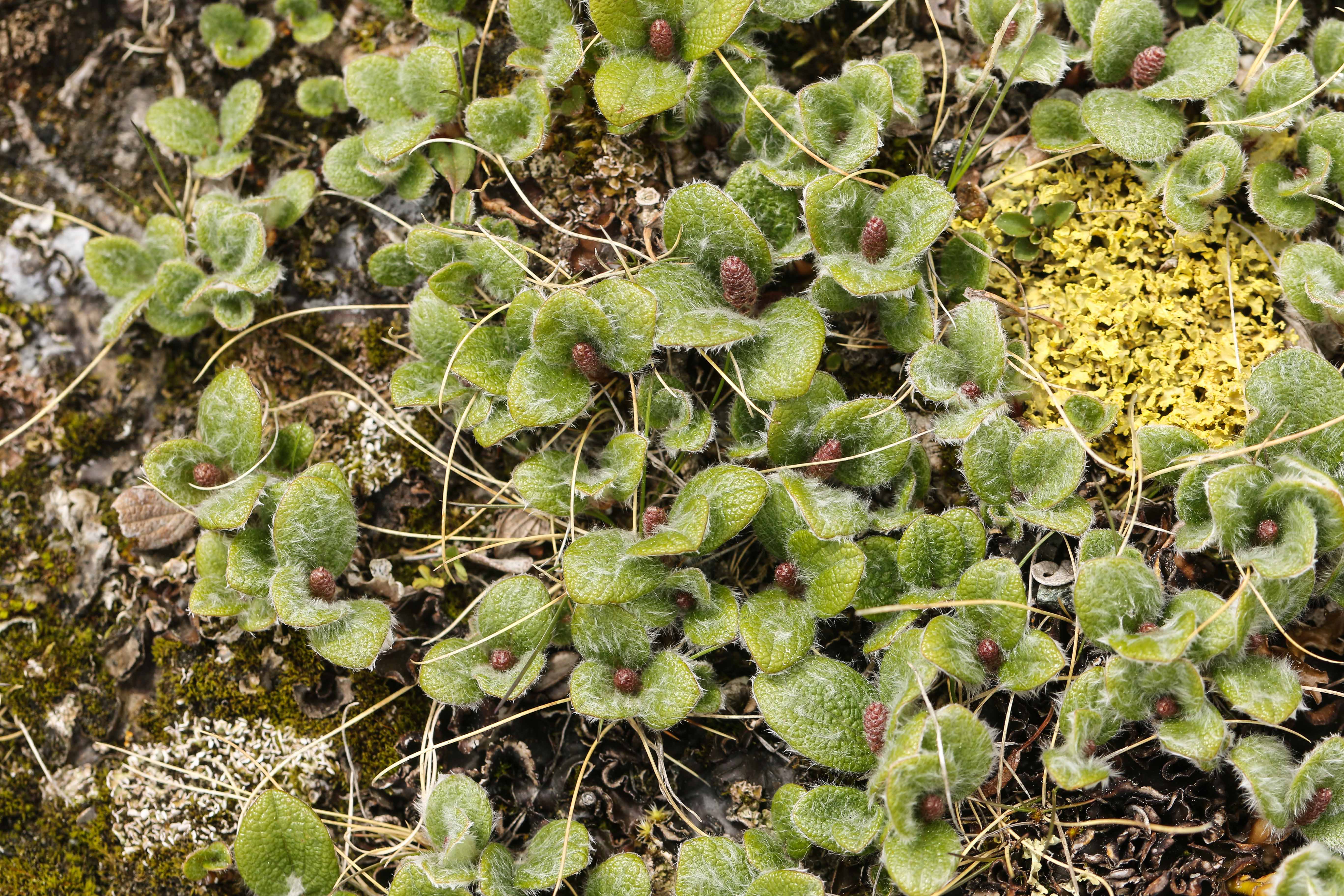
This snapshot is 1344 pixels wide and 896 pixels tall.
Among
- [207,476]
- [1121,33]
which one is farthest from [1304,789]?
[207,476]

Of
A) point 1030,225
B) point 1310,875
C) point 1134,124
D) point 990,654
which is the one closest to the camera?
point 1310,875

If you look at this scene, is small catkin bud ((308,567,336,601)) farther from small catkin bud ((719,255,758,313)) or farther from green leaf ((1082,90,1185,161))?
green leaf ((1082,90,1185,161))

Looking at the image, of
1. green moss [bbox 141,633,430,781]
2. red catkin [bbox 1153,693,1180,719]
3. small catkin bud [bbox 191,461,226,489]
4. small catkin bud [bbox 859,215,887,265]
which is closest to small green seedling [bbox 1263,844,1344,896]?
red catkin [bbox 1153,693,1180,719]

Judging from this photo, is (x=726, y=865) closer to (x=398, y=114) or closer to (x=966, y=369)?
(x=966, y=369)

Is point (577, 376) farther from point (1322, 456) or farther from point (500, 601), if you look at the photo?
point (1322, 456)

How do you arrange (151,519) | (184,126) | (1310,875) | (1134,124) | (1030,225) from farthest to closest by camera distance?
(184,126), (151,519), (1030,225), (1134,124), (1310,875)

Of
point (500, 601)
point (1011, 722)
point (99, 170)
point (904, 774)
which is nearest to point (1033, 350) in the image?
point (1011, 722)

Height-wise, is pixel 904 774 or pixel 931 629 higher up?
pixel 931 629

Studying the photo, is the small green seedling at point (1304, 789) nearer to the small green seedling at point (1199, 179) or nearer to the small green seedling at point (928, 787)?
the small green seedling at point (928, 787)
